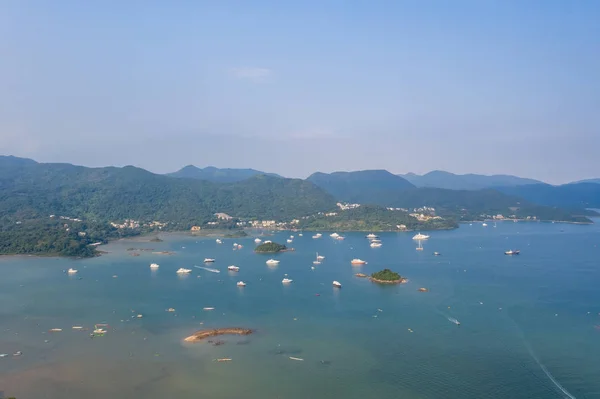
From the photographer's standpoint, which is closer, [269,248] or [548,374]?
[548,374]

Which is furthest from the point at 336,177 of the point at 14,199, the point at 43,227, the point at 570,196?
the point at 43,227

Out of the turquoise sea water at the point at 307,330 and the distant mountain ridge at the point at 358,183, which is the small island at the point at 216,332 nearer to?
the turquoise sea water at the point at 307,330

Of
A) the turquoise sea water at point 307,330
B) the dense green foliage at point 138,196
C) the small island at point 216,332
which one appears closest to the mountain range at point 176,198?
the dense green foliage at point 138,196

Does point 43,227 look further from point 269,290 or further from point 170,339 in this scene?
point 170,339

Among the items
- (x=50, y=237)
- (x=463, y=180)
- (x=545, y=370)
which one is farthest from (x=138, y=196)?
(x=463, y=180)

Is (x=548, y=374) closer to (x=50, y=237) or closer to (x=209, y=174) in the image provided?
(x=50, y=237)
